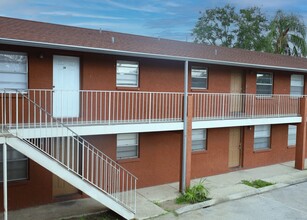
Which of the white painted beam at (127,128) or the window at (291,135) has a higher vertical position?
the white painted beam at (127,128)

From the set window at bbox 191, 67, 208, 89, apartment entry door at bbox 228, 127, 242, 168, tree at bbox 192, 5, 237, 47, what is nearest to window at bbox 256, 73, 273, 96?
apartment entry door at bbox 228, 127, 242, 168

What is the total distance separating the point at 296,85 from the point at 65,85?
41.4ft

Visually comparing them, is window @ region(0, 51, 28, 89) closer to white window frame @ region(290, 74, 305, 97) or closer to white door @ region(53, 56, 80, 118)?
white door @ region(53, 56, 80, 118)

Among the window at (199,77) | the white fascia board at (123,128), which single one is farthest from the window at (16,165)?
the window at (199,77)

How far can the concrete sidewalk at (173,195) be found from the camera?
9.34 m

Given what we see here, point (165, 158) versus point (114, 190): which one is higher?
point (165, 158)

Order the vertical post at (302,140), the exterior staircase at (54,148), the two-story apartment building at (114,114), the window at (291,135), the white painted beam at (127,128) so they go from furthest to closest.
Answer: the window at (291,135)
the vertical post at (302,140)
the two-story apartment building at (114,114)
the white painted beam at (127,128)
the exterior staircase at (54,148)

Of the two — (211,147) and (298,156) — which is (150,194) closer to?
(211,147)

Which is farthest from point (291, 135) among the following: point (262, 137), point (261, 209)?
point (261, 209)

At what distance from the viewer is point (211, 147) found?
45.4 ft

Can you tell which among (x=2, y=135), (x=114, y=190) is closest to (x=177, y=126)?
(x=114, y=190)

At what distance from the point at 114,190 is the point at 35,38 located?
5.57m

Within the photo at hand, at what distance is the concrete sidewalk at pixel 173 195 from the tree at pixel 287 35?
13402mm

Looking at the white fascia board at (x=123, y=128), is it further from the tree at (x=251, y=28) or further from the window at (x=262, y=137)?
the tree at (x=251, y=28)
